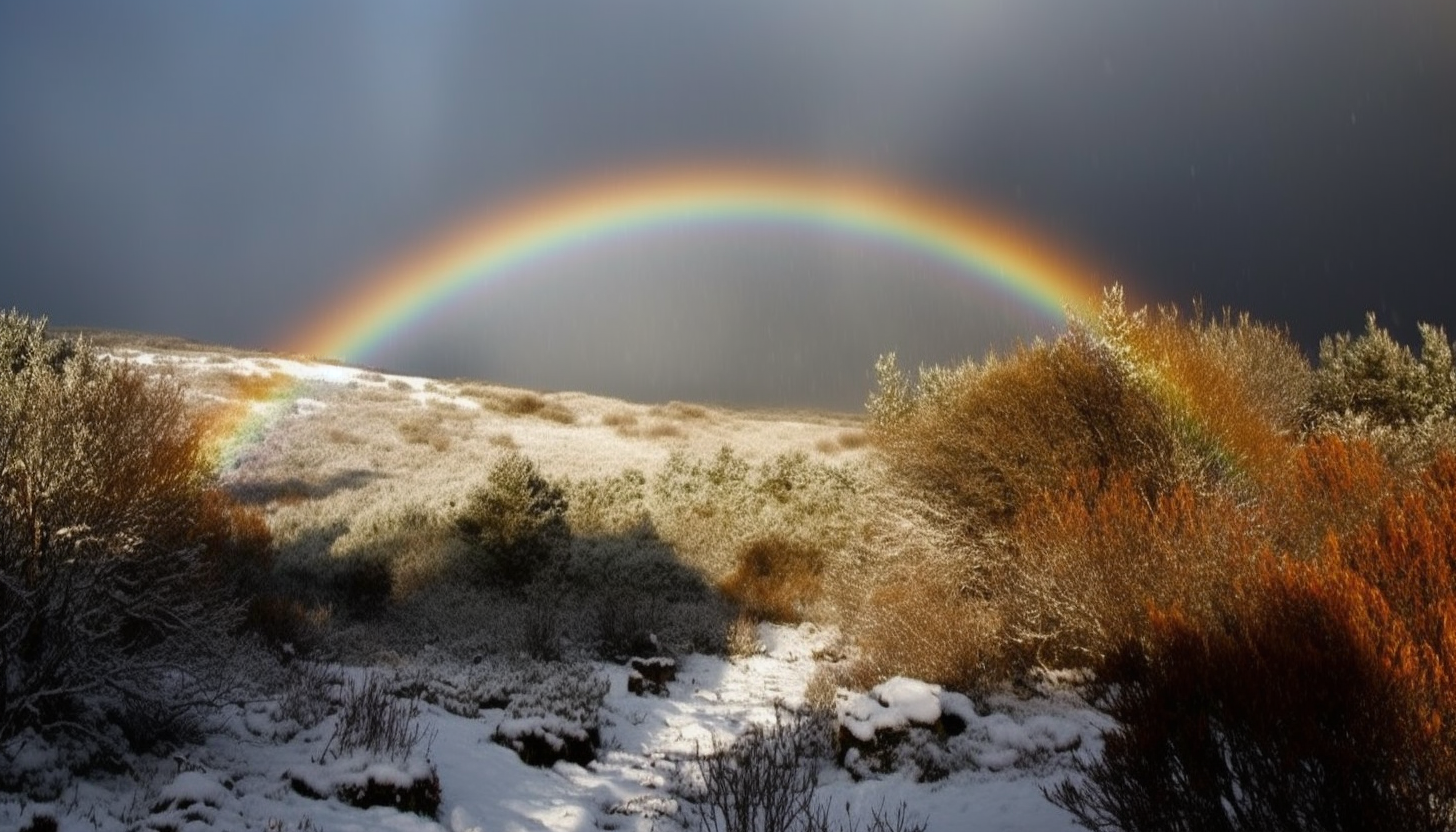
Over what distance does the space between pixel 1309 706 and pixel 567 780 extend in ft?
20.7

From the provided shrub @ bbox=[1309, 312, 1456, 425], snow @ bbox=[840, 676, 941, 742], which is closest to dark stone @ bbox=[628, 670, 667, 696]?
snow @ bbox=[840, 676, 941, 742]

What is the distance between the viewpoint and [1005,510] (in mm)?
12008

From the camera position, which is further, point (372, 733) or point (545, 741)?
point (545, 741)

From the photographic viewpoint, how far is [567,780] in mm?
7496

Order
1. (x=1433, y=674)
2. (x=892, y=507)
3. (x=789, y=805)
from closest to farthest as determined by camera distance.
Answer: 1. (x=1433, y=674)
2. (x=789, y=805)
3. (x=892, y=507)

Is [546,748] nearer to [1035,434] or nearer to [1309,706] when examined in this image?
[1309,706]

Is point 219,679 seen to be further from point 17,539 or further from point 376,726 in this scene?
point 17,539

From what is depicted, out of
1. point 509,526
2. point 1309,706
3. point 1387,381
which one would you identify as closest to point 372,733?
point 1309,706

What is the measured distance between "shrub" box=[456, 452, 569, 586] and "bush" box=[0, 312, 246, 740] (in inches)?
376

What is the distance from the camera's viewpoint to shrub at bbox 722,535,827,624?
16.1m

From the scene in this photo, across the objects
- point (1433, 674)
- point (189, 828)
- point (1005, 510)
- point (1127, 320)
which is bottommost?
point (189, 828)

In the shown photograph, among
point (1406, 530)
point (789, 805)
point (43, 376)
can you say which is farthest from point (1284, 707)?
point (43, 376)

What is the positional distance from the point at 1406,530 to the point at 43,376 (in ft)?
32.2

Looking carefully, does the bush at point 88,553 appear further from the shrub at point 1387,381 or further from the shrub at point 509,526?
the shrub at point 1387,381
